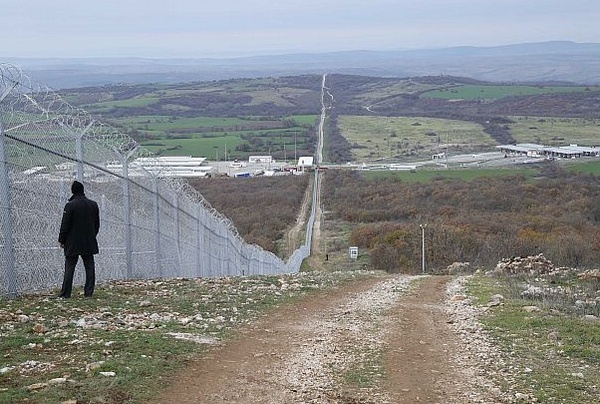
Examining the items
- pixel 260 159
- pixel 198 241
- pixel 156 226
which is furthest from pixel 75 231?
pixel 260 159

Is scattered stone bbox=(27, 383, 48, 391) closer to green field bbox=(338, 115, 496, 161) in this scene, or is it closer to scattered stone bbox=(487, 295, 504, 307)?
scattered stone bbox=(487, 295, 504, 307)

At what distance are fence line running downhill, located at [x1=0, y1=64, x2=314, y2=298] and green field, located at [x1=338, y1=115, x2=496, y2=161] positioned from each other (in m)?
84.5

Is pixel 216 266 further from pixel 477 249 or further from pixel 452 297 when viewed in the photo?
pixel 477 249

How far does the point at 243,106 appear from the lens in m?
144

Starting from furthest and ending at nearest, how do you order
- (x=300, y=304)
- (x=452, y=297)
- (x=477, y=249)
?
(x=477, y=249), (x=452, y=297), (x=300, y=304)

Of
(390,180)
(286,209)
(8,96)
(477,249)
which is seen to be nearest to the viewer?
(8,96)

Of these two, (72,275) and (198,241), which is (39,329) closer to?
(72,275)

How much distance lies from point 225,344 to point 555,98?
522 feet

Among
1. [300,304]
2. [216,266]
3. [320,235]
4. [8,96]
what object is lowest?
[320,235]

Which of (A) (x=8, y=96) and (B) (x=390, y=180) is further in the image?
(B) (x=390, y=180)

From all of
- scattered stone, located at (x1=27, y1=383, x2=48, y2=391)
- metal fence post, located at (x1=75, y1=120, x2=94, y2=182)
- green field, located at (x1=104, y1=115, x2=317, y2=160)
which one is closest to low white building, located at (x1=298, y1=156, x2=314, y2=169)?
green field, located at (x1=104, y1=115, x2=317, y2=160)

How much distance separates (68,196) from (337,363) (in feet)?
18.5

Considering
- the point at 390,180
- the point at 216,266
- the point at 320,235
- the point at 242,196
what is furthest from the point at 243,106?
the point at 216,266

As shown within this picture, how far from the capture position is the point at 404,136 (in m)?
123
